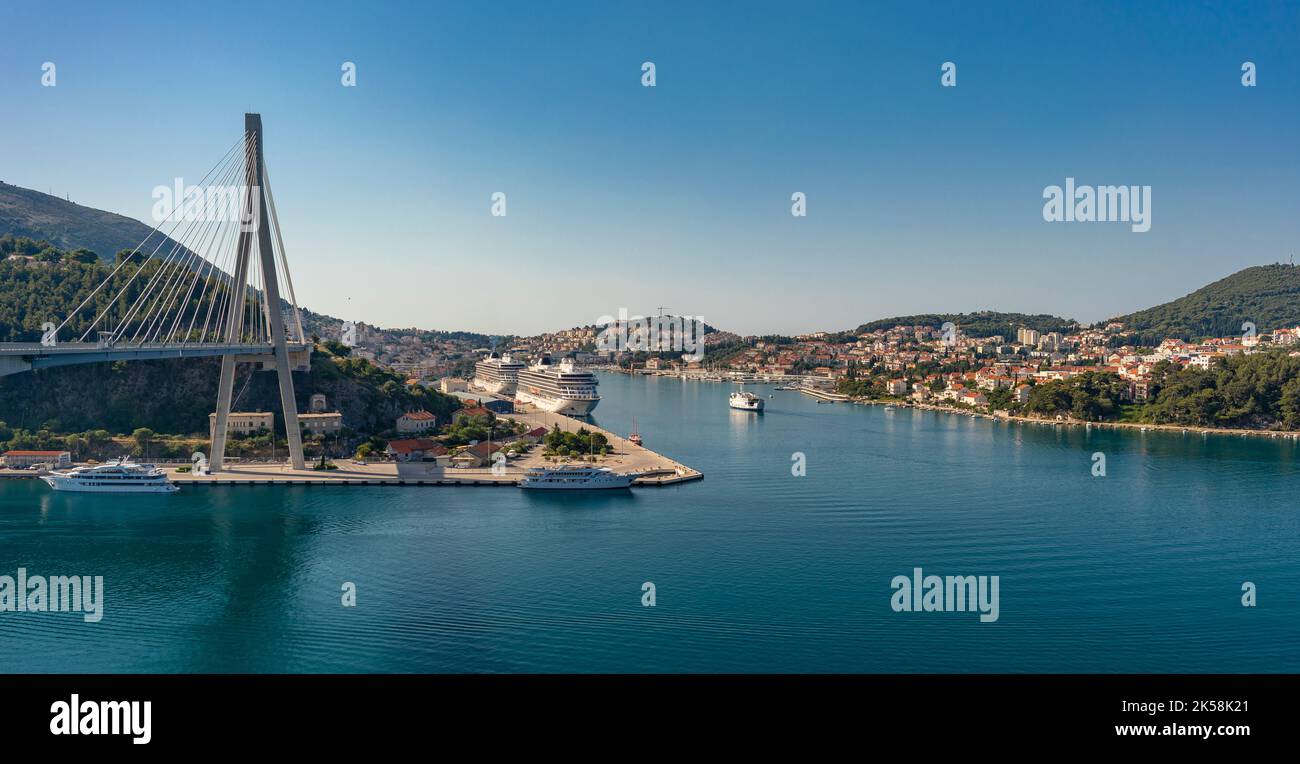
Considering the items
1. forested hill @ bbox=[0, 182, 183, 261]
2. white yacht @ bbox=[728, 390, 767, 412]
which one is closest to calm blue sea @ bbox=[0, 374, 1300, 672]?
white yacht @ bbox=[728, 390, 767, 412]

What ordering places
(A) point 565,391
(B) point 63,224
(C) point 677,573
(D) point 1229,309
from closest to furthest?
1. (C) point 677,573
2. (A) point 565,391
3. (B) point 63,224
4. (D) point 1229,309

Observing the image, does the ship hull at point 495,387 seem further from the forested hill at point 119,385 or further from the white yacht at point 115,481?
the white yacht at point 115,481

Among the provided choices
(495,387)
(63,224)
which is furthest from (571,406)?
(63,224)

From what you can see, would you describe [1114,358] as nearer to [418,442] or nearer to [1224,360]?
[1224,360]

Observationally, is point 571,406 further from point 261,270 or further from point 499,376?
point 261,270

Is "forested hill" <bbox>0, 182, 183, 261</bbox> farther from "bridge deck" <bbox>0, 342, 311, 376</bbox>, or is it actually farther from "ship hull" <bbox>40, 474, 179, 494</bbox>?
"bridge deck" <bbox>0, 342, 311, 376</bbox>

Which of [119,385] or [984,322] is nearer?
[119,385]
